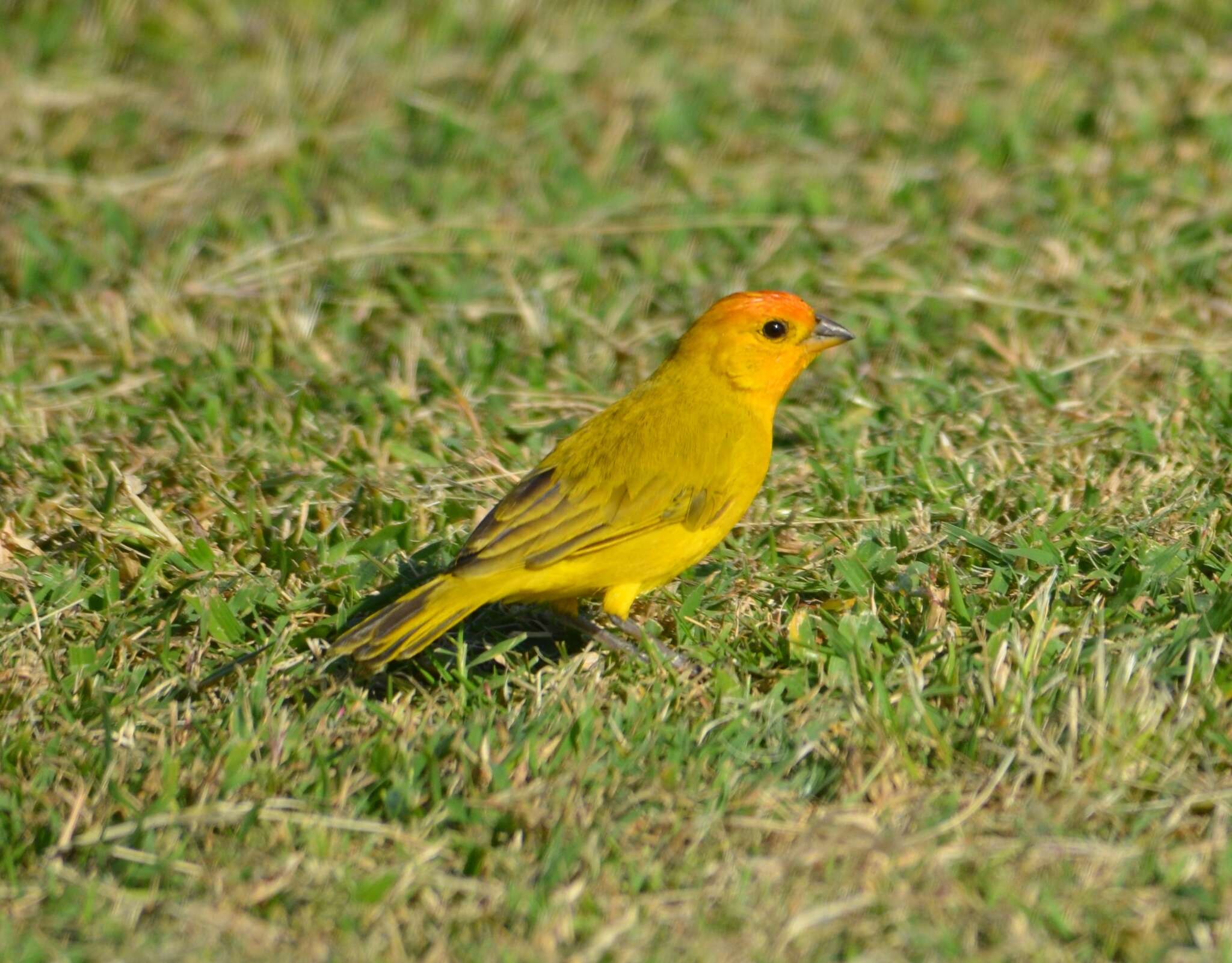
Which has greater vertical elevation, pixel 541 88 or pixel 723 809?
pixel 541 88

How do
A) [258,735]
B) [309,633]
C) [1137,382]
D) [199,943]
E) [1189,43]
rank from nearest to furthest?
1. [199,943]
2. [258,735]
3. [309,633]
4. [1137,382]
5. [1189,43]

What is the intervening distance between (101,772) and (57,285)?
3.11 meters

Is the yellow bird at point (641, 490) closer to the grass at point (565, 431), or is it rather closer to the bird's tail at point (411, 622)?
the bird's tail at point (411, 622)

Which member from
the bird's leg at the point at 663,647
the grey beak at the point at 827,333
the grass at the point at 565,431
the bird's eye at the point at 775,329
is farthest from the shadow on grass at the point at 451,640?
the grey beak at the point at 827,333

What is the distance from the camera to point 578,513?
4.21 metres

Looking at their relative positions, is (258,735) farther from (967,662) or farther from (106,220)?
(106,220)

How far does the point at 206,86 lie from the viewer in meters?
7.35

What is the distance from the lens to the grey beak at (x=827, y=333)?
478 centimetres

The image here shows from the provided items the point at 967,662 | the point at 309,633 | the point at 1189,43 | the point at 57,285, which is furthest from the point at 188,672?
the point at 1189,43

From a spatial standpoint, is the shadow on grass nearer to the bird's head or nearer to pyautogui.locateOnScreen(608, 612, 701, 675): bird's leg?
pyautogui.locateOnScreen(608, 612, 701, 675): bird's leg

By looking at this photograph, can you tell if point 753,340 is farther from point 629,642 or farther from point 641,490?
point 629,642

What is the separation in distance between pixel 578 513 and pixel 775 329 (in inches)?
35.1

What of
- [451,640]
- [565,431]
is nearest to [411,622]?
[451,640]

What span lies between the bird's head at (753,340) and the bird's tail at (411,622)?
1.07m
